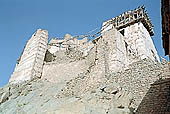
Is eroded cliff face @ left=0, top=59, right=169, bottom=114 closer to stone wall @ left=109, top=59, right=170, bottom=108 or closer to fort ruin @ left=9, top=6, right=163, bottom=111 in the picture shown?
stone wall @ left=109, top=59, right=170, bottom=108

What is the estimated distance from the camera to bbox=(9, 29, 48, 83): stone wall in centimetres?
1885

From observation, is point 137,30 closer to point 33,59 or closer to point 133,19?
point 133,19

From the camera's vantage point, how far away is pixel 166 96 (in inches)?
332

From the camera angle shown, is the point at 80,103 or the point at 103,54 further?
the point at 103,54

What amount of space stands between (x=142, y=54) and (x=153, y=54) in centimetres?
348

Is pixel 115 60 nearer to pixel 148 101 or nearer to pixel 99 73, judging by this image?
pixel 99 73

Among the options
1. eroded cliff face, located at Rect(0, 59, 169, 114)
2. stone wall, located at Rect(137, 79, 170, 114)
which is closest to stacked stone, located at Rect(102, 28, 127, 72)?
eroded cliff face, located at Rect(0, 59, 169, 114)

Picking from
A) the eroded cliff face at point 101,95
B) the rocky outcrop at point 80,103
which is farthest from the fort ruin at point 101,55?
the rocky outcrop at point 80,103

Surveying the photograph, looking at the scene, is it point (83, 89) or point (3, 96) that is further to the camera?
point (3, 96)

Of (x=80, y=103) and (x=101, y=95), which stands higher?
(x=101, y=95)

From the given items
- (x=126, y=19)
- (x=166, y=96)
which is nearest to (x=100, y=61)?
(x=166, y=96)

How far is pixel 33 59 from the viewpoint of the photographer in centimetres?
1970

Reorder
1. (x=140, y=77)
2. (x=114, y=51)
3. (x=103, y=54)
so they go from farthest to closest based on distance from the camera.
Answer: (x=103, y=54) → (x=114, y=51) → (x=140, y=77)

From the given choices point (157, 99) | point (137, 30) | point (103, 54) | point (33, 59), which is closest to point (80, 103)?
point (157, 99)
